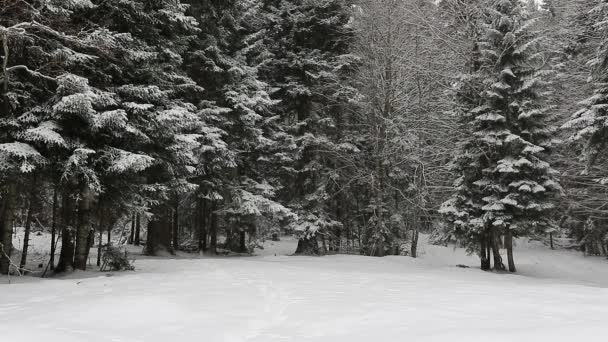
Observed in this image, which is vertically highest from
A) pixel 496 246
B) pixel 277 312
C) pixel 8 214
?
pixel 8 214

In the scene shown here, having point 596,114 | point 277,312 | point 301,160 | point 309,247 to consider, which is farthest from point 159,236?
point 596,114

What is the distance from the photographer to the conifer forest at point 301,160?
5.62 metres

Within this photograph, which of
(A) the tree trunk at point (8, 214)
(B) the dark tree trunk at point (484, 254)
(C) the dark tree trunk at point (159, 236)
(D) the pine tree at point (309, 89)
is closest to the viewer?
(A) the tree trunk at point (8, 214)

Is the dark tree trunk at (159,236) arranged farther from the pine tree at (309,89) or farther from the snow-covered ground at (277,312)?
the snow-covered ground at (277,312)

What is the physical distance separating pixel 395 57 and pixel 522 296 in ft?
43.8

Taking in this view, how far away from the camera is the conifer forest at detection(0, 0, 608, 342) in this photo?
5.62 metres

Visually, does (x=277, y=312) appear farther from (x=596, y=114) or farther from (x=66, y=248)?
(x=596, y=114)

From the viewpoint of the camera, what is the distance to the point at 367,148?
21.6m

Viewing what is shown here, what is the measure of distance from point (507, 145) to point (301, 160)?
907cm

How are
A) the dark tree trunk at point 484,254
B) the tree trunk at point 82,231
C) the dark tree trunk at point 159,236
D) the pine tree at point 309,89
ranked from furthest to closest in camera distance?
the pine tree at point 309,89 → the dark tree trunk at point 159,236 → the dark tree trunk at point 484,254 → the tree trunk at point 82,231

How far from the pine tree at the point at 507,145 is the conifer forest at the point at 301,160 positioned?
91 millimetres

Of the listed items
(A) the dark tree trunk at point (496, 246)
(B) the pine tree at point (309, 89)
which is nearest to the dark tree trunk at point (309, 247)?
(B) the pine tree at point (309, 89)

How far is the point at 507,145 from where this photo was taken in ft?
49.4

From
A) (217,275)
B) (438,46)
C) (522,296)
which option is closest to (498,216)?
(438,46)
